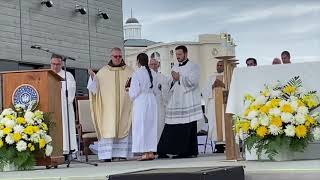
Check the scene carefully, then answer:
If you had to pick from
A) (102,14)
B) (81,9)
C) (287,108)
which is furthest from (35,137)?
(102,14)

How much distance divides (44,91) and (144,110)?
1945mm

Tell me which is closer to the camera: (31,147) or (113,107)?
(31,147)

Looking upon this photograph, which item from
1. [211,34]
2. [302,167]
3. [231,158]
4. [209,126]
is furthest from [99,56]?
[211,34]

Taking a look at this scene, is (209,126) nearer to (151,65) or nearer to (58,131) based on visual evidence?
(151,65)

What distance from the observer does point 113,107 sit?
32.2 feet

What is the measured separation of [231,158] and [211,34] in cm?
2688

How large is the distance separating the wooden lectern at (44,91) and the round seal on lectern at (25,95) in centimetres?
4

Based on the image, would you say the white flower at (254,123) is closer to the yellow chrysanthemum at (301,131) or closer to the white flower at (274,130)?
the white flower at (274,130)

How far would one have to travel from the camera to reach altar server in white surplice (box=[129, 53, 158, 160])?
9242 mm

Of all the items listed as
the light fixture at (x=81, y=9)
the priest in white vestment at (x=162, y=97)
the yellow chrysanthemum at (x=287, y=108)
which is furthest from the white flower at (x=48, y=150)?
the light fixture at (x=81, y=9)

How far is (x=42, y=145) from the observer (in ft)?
24.3

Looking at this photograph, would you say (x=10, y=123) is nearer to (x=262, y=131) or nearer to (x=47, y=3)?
(x=262, y=131)

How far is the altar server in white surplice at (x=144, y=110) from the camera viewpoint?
924cm

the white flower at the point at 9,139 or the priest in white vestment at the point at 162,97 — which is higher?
the priest in white vestment at the point at 162,97
